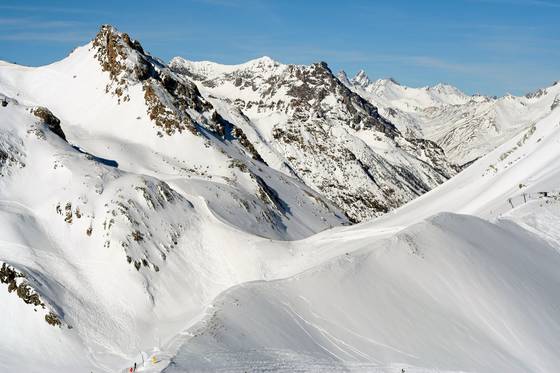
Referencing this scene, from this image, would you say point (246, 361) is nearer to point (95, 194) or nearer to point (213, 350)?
point (213, 350)

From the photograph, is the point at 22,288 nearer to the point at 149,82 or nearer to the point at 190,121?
the point at 190,121

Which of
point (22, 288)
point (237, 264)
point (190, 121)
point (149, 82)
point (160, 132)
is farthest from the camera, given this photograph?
point (149, 82)

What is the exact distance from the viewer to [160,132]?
209ft

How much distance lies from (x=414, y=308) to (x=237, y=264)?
49.3 feet

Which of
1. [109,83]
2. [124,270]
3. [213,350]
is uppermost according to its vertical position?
[109,83]

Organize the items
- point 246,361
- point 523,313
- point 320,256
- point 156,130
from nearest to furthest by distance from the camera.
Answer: point 246,361, point 523,313, point 320,256, point 156,130

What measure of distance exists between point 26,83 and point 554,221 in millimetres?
63362

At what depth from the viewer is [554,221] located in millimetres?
38000

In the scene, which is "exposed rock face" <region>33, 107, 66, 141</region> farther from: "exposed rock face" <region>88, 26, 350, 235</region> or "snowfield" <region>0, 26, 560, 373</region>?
"exposed rock face" <region>88, 26, 350, 235</region>

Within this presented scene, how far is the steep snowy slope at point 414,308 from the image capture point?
2356 centimetres

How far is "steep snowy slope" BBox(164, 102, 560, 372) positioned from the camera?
23.6 m

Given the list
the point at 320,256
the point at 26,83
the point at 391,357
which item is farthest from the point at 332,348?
the point at 26,83

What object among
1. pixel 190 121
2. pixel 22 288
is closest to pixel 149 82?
pixel 190 121

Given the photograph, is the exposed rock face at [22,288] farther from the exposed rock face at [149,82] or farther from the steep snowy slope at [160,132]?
the exposed rock face at [149,82]
